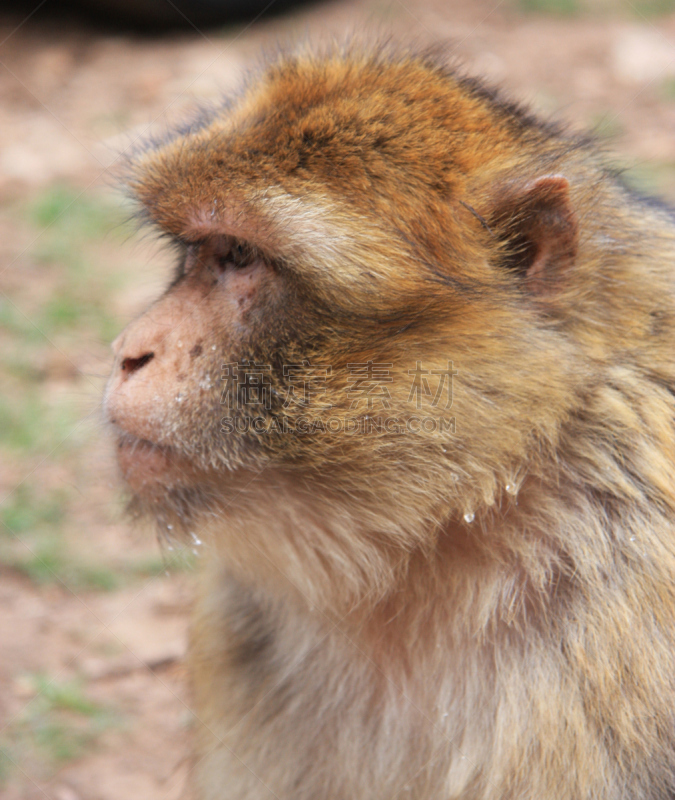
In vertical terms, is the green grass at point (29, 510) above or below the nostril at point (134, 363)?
below

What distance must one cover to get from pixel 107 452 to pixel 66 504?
1.76 metres

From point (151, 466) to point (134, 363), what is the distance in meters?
0.21

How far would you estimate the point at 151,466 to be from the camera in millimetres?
1912

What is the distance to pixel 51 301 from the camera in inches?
185

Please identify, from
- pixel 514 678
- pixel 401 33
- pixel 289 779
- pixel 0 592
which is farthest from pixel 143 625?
pixel 401 33

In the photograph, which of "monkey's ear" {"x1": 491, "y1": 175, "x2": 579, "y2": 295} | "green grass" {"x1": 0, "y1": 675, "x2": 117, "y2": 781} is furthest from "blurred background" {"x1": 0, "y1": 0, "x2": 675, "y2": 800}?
"monkey's ear" {"x1": 491, "y1": 175, "x2": 579, "y2": 295}

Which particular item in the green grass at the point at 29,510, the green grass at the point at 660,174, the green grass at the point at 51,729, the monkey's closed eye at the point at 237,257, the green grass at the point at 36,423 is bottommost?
the green grass at the point at 51,729

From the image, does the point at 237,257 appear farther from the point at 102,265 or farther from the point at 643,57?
the point at 643,57

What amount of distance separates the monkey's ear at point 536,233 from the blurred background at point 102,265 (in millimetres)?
585

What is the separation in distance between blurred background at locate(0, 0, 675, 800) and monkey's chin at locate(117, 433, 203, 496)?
153mm

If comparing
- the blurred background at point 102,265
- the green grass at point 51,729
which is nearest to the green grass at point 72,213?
the blurred background at point 102,265

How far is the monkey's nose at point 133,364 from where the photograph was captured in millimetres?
1862

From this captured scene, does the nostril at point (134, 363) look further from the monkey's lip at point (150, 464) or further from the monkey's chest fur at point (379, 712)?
the monkey's chest fur at point (379, 712)

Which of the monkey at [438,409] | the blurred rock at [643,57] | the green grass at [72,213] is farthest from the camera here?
the blurred rock at [643,57]
